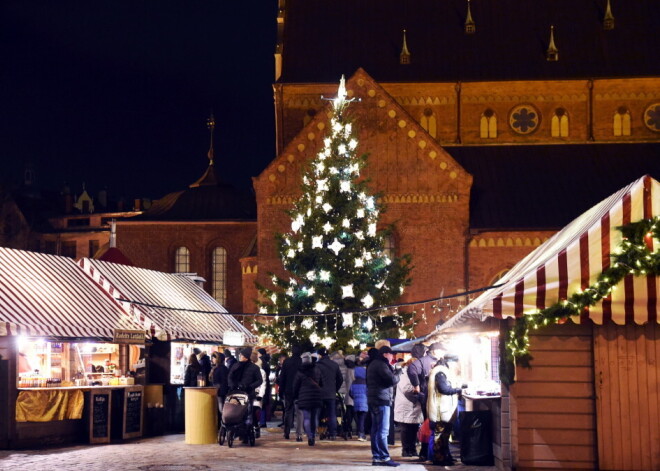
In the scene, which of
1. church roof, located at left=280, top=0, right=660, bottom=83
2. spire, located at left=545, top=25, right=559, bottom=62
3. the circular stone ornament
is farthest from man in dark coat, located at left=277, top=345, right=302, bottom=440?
spire, located at left=545, top=25, right=559, bottom=62

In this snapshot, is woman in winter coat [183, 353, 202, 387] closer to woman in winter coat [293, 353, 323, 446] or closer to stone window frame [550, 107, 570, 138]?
woman in winter coat [293, 353, 323, 446]

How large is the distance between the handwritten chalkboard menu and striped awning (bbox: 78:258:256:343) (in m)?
1.82

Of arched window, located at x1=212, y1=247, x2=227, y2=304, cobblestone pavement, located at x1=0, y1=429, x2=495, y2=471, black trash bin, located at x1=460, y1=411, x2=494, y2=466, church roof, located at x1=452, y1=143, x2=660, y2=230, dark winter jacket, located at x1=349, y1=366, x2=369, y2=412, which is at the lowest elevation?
cobblestone pavement, located at x1=0, y1=429, x2=495, y2=471

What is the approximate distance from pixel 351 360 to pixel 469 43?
25.6 metres

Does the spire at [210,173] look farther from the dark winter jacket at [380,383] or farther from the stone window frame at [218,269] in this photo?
the dark winter jacket at [380,383]

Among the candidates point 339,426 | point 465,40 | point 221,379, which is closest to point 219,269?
point 465,40

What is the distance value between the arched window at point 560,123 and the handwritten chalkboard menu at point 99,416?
26.5 m

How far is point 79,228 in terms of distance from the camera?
2928 inches

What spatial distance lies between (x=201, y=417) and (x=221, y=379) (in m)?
1.09

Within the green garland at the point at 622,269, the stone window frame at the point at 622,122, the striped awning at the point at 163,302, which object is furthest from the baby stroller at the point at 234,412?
the stone window frame at the point at 622,122

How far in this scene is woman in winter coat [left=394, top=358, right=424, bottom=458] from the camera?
16266mm

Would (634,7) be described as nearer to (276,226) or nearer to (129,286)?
(276,226)

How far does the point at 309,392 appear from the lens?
60.1 ft

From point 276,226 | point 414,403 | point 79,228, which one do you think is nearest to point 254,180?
point 276,226
